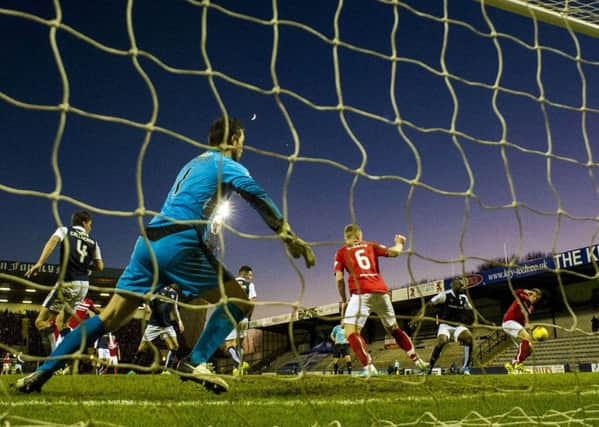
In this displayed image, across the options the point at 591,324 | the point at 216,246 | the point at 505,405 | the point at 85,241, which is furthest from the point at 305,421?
the point at 591,324

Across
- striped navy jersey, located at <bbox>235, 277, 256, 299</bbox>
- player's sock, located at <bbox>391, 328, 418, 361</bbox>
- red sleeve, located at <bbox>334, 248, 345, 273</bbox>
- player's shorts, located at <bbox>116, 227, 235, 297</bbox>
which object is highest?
red sleeve, located at <bbox>334, 248, 345, 273</bbox>

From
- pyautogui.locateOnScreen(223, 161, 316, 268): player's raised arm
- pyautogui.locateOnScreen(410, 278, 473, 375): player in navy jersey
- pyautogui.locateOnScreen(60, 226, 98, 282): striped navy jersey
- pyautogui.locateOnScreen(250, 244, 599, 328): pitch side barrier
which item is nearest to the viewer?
pyautogui.locateOnScreen(223, 161, 316, 268): player's raised arm

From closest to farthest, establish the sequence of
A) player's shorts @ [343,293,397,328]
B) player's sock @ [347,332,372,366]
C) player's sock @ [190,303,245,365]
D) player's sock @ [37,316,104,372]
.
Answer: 1. player's sock @ [37,316,104,372]
2. player's sock @ [190,303,245,365]
3. player's sock @ [347,332,372,366]
4. player's shorts @ [343,293,397,328]

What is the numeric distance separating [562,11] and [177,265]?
11.1 ft

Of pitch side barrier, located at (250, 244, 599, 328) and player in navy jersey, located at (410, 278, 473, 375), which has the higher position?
pitch side barrier, located at (250, 244, 599, 328)

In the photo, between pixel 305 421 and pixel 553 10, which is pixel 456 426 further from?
pixel 553 10

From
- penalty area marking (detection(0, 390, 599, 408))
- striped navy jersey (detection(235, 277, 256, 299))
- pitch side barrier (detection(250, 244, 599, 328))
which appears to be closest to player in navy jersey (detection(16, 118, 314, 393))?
penalty area marking (detection(0, 390, 599, 408))

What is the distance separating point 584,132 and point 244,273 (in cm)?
717

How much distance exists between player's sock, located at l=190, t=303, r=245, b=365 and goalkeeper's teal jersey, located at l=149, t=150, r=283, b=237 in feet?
2.56

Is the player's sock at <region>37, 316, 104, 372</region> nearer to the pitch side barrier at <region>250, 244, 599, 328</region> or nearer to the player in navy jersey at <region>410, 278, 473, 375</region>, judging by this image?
the player in navy jersey at <region>410, 278, 473, 375</region>

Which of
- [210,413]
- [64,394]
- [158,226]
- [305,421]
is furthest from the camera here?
[64,394]

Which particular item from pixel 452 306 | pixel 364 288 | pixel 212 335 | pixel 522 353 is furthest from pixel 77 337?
pixel 522 353

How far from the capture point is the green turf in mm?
2859

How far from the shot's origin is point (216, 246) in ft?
12.2
